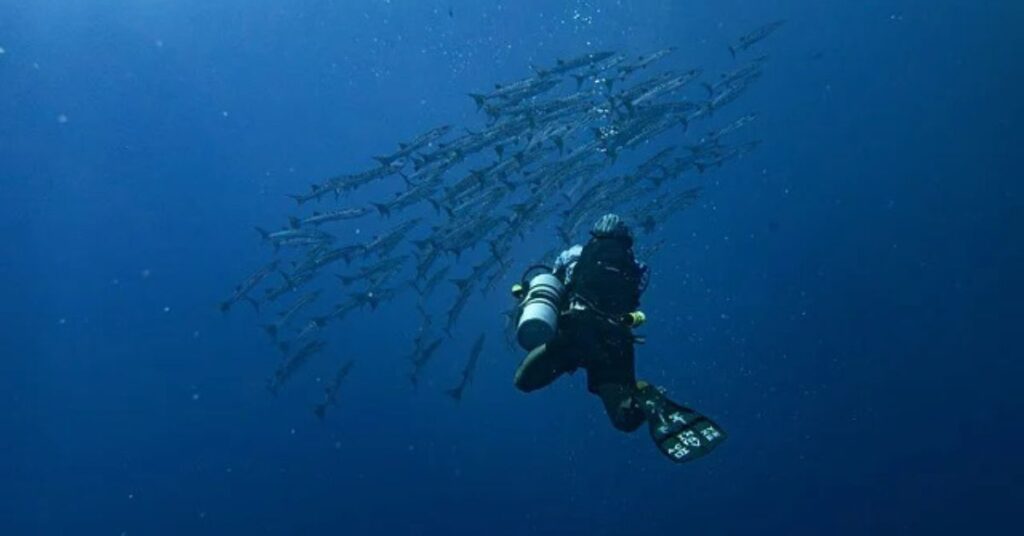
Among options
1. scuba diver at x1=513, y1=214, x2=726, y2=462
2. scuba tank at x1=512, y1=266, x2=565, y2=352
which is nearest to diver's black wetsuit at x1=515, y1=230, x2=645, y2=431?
scuba diver at x1=513, y1=214, x2=726, y2=462

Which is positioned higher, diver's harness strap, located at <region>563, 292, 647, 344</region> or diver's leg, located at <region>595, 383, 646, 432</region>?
diver's harness strap, located at <region>563, 292, 647, 344</region>

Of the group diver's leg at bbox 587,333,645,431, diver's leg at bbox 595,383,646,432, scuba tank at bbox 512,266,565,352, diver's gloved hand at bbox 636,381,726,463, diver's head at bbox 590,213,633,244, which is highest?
diver's head at bbox 590,213,633,244

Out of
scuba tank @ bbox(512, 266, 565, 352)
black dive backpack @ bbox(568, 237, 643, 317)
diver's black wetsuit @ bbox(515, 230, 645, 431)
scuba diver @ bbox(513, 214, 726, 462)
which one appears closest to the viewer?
scuba diver @ bbox(513, 214, 726, 462)

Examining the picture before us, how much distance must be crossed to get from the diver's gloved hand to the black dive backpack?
0.61m

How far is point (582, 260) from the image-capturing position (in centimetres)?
446

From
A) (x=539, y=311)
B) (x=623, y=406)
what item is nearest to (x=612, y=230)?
(x=539, y=311)

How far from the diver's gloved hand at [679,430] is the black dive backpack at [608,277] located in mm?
609

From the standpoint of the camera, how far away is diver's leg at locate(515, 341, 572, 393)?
4426 millimetres

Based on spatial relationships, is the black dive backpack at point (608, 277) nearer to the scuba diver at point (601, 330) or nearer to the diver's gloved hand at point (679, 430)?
the scuba diver at point (601, 330)

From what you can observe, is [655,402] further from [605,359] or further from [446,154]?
[446,154]

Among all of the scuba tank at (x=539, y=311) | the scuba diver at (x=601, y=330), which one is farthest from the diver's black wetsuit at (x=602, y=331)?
the scuba tank at (x=539, y=311)

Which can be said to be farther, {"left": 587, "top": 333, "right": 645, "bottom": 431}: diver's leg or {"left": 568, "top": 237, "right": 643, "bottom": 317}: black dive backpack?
{"left": 568, "top": 237, "right": 643, "bottom": 317}: black dive backpack

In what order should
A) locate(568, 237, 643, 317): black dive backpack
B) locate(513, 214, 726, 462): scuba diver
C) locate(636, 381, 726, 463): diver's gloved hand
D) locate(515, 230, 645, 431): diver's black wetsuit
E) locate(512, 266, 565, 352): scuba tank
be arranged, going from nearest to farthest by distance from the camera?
1. locate(636, 381, 726, 463): diver's gloved hand
2. locate(513, 214, 726, 462): scuba diver
3. locate(512, 266, 565, 352): scuba tank
4. locate(515, 230, 645, 431): diver's black wetsuit
5. locate(568, 237, 643, 317): black dive backpack

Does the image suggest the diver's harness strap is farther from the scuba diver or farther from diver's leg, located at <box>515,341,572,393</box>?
diver's leg, located at <box>515,341,572,393</box>
